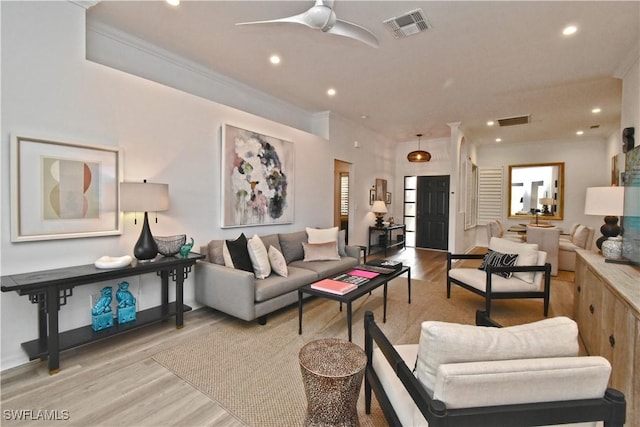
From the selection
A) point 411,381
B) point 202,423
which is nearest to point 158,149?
point 202,423

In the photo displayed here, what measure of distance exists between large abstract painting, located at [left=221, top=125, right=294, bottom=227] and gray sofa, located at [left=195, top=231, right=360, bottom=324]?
47 centimetres

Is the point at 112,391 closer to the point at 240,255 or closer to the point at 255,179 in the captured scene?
the point at 240,255

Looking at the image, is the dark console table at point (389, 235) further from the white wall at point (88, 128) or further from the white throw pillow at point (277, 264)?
the white throw pillow at point (277, 264)

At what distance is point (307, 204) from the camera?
17.5ft

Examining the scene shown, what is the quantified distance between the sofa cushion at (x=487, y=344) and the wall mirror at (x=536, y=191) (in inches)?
302

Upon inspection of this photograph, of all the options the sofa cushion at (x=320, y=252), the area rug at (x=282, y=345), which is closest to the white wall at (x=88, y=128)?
the sofa cushion at (x=320, y=252)

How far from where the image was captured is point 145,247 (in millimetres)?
2848

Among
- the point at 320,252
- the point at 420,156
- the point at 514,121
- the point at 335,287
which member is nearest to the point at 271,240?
the point at 320,252

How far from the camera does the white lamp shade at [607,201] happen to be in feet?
9.07

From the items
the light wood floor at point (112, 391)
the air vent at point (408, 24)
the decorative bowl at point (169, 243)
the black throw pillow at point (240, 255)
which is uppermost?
the air vent at point (408, 24)

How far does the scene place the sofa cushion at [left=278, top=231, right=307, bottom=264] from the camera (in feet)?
14.3

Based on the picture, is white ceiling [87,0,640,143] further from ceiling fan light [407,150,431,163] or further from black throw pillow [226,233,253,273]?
black throw pillow [226,233,253,273]

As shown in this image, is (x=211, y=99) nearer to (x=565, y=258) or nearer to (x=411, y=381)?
(x=411, y=381)

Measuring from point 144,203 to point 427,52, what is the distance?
3.31m
